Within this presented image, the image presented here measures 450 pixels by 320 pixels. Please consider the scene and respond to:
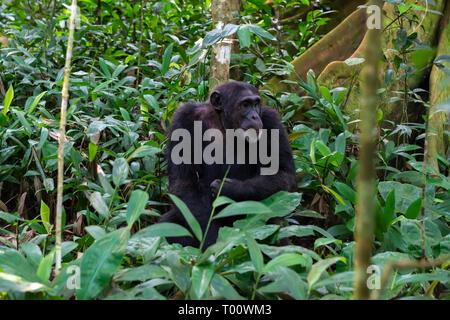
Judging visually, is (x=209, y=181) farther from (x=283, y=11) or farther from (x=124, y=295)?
(x=283, y=11)

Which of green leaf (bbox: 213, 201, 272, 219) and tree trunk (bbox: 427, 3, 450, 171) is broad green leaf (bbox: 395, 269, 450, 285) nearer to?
green leaf (bbox: 213, 201, 272, 219)

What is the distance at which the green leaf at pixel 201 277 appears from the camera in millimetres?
1937

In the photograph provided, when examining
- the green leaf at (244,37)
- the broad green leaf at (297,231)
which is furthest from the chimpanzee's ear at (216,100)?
the broad green leaf at (297,231)

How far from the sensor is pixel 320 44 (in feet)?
18.2

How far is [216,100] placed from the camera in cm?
377

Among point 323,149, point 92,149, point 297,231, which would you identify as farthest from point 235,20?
point 297,231

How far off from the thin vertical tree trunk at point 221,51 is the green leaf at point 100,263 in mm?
2448

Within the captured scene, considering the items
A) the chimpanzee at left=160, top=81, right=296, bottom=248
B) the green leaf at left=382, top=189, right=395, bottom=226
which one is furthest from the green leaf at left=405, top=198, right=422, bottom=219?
the chimpanzee at left=160, top=81, right=296, bottom=248

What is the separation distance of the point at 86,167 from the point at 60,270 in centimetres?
212

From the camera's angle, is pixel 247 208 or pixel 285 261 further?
pixel 247 208

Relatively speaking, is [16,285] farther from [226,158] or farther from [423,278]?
[226,158]

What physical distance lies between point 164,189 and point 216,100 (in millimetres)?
938
